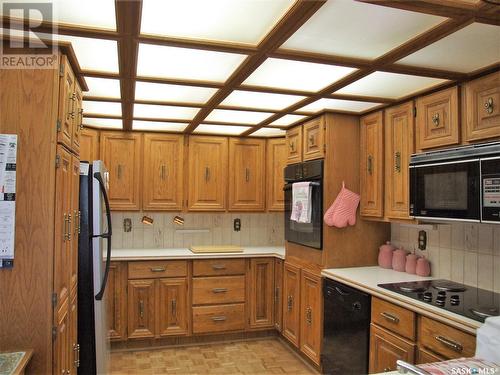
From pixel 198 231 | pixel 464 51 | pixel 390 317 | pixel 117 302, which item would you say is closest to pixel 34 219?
pixel 390 317

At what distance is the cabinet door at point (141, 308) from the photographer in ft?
11.8

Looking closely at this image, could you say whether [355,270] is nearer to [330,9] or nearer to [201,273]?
[201,273]

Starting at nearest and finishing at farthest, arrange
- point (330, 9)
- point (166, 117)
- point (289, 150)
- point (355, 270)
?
point (330, 9) < point (355, 270) < point (166, 117) < point (289, 150)

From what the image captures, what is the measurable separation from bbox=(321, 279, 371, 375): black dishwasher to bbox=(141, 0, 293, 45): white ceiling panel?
1749 millimetres

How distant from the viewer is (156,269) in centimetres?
365

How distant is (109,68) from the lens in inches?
84.0

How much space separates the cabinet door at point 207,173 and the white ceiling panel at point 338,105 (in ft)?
4.47

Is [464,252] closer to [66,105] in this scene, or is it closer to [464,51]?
[464,51]

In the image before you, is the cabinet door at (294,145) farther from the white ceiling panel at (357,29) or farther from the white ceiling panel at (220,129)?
the white ceiling panel at (357,29)

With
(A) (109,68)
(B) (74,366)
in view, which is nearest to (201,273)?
(B) (74,366)

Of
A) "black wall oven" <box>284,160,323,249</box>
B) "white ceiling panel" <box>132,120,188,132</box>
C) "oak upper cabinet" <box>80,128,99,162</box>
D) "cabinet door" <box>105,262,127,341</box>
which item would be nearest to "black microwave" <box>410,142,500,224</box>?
"black wall oven" <box>284,160,323,249</box>

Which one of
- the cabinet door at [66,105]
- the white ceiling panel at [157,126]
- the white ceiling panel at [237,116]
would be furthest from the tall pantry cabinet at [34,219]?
the white ceiling panel at [157,126]

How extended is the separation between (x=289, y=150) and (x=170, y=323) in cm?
192

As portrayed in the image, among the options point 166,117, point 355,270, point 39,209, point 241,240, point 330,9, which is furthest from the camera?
point 241,240
